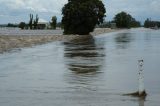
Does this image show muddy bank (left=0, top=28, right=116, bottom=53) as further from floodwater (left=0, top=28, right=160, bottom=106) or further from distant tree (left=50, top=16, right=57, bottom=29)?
distant tree (left=50, top=16, right=57, bottom=29)

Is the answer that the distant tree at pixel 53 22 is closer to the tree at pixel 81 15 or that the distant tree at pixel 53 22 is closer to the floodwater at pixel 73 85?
the tree at pixel 81 15

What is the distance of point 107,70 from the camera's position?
19.8 m

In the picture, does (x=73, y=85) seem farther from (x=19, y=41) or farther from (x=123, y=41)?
(x=123, y=41)

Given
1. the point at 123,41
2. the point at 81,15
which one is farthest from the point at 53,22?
the point at 123,41

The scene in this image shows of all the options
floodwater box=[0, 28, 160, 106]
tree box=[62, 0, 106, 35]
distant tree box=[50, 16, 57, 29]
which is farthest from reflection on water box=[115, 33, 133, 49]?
distant tree box=[50, 16, 57, 29]

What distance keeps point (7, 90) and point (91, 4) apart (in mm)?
66370

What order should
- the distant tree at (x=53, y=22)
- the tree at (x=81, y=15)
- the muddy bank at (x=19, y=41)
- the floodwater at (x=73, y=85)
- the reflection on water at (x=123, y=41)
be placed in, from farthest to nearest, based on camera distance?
the distant tree at (x=53, y=22) → the tree at (x=81, y=15) → the reflection on water at (x=123, y=41) → the muddy bank at (x=19, y=41) → the floodwater at (x=73, y=85)

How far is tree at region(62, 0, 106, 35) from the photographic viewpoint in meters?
77.2

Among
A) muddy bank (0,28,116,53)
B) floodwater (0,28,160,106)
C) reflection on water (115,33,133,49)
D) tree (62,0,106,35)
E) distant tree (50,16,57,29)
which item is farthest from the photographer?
distant tree (50,16,57,29)

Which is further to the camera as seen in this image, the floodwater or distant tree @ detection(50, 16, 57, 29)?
distant tree @ detection(50, 16, 57, 29)

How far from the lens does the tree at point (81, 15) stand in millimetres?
77188

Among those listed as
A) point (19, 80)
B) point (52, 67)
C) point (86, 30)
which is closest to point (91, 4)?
point (86, 30)

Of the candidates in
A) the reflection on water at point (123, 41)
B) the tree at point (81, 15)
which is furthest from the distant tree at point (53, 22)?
the reflection on water at point (123, 41)

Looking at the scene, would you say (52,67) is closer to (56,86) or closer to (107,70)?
(107,70)
